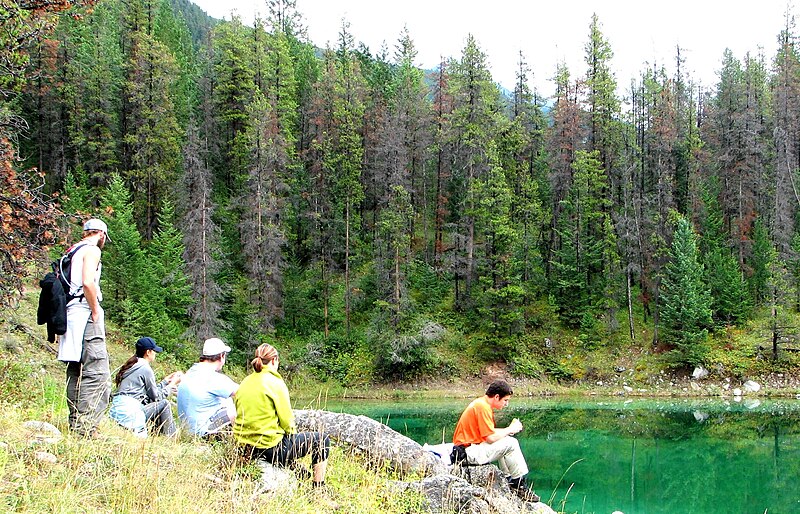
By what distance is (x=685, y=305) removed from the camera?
3092 centimetres

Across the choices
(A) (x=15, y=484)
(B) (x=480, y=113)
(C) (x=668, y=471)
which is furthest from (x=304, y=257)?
(A) (x=15, y=484)

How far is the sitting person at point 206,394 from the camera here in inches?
271

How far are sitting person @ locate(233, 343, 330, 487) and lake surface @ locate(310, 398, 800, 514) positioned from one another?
8.29ft

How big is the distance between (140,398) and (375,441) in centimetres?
291

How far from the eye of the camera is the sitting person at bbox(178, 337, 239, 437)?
6895mm

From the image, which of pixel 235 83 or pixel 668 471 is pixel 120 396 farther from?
pixel 235 83

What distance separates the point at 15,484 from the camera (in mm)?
3615

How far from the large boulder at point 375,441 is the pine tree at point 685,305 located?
27059 millimetres

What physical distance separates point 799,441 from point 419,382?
651 inches

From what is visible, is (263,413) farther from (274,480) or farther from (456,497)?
(456,497)

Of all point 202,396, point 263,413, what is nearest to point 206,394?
point 202,396

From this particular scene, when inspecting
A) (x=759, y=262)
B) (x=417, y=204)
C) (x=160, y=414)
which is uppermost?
(x=417, y=204)

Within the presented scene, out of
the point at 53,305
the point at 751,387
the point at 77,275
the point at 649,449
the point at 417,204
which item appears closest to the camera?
the point at 53,305

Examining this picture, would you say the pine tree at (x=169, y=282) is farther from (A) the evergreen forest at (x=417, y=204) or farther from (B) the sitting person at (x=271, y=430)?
(B) the sitting person at (x=271, y=430)
